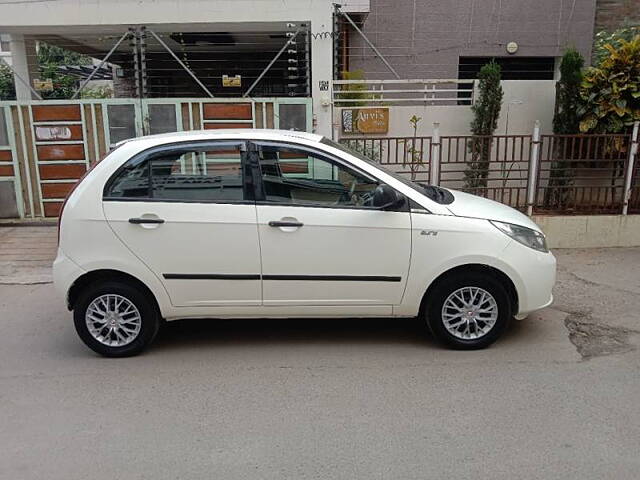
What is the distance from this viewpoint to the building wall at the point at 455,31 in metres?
12.8

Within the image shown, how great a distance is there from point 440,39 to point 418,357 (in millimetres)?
10168

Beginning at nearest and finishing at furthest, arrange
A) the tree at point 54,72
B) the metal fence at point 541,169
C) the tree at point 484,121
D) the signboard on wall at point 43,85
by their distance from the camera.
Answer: the metal fence at point 541,169
the tree at point 484,121
the signboard on wall at point 43,85
the tree at point 54,72

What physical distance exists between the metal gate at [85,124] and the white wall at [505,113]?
3.96ft

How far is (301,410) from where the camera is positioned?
12.3 feet

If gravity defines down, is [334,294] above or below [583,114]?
below

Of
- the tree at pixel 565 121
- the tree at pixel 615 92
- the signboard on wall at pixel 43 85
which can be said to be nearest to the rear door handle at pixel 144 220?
the tree at pixel 565 121

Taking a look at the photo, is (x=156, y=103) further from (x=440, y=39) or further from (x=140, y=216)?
(x=440, y=39)

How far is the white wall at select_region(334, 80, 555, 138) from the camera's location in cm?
934

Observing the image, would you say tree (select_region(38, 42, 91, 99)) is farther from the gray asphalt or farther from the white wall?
the gray asphalt

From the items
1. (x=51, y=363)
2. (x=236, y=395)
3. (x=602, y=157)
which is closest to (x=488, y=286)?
(x=236, y=395)

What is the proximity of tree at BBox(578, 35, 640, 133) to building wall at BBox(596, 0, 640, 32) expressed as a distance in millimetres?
5524

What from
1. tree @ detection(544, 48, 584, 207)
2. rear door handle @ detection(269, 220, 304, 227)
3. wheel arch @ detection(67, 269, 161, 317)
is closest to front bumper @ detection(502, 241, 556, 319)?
rear door handle @ detection(269, 220, 304, 227)

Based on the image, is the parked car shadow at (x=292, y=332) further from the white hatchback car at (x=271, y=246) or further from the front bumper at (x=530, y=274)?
the front bumper at (x=530, y=274)

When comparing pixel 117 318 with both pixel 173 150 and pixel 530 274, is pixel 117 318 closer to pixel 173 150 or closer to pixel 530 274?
pixel 173 150
